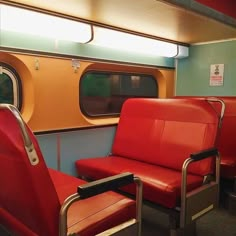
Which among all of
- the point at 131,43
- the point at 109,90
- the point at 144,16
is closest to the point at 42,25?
the point at 144,16

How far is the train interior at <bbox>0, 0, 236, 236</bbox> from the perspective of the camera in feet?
7.37

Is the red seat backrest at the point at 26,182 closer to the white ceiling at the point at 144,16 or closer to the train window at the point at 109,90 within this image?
the white ceiling at the point at 144,16

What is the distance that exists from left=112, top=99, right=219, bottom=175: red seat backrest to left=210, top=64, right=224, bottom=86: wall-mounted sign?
51.1 inches

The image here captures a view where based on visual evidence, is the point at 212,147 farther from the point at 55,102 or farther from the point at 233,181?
the point at 55,102

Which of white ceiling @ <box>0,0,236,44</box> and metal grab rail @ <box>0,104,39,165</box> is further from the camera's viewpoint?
white ceiling @ <box>0,0,236,44</box>

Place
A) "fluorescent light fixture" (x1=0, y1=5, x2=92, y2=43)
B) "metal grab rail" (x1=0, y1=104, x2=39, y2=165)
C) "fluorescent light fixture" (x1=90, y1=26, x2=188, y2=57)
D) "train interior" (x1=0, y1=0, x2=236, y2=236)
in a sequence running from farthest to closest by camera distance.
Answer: "fluorescent light fixture" (x1=90, y1=26, x2=188, y2=57) < "train interior" (x1=0, y1=0, x2=236, y2=236) < "fluorescent light fixture" (x1=0, y1=5, x2=92, y2=43) < "metal grab rail" (x1=0, y1=104, x2=39, y2=165)

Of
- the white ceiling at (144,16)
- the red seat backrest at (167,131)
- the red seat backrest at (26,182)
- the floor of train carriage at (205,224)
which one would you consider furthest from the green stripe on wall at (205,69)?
the red seat backrest at (26,182)

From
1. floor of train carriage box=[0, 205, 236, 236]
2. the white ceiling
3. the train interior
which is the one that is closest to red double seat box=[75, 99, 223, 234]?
the train interior

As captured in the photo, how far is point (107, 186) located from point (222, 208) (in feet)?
6.62

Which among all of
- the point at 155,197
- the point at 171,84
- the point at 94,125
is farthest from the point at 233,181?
the point at 171,84

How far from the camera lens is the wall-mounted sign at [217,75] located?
142 inches

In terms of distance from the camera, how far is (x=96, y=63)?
2.98 m

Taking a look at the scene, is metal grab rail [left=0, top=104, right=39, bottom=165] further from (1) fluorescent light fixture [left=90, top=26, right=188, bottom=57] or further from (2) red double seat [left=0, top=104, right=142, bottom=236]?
(1) fluorescent light fixture [left=90, top=26, right=188, bottom=57]

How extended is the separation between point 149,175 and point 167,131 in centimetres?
58
